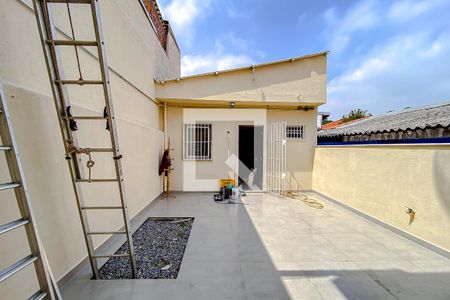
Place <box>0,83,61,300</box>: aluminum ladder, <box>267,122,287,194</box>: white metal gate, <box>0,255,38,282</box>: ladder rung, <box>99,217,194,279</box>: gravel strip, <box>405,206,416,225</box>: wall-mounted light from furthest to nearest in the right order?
<box>267,122,287,194</box>: white metal gate, <box>405,206,416,225</box>: wall-mounted light, <box>99,217,194,279</box>: gravel strip, <box>0,83,61,300</box>: aluminum ladder, <box>0,255,38,282</box>: ladder rung

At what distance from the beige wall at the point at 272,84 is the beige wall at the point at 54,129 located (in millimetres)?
2475

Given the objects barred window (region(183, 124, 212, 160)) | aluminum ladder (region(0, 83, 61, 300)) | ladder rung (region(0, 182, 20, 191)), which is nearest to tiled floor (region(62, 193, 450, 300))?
→ aluminum ladder (region(0, 83, 61, 300))

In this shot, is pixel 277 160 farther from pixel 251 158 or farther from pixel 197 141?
pixel 197 141

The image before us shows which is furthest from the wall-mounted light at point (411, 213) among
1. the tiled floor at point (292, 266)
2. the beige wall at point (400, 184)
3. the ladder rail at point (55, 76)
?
the ladder rail at point (55, 76)

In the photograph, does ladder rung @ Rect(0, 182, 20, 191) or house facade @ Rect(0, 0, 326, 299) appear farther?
house facade @ Rect(0, 0, 326, 299)

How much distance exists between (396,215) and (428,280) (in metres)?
1.67

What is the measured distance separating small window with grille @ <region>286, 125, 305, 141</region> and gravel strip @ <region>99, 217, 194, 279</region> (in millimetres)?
4425

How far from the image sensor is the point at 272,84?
6566 millimetres

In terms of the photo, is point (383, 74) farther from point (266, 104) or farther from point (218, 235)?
point (218, 235)

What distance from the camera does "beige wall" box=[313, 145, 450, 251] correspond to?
10.6ft

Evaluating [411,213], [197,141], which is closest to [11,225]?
[411,213]

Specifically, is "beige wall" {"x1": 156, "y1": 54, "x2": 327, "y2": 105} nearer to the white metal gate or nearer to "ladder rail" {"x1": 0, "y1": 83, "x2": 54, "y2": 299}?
the white metal gate

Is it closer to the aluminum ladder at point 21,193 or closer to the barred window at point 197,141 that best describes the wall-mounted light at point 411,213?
the aluminum ladder at point 21,193

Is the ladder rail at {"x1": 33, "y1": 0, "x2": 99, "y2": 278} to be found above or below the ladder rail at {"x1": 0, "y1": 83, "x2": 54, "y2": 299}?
above
